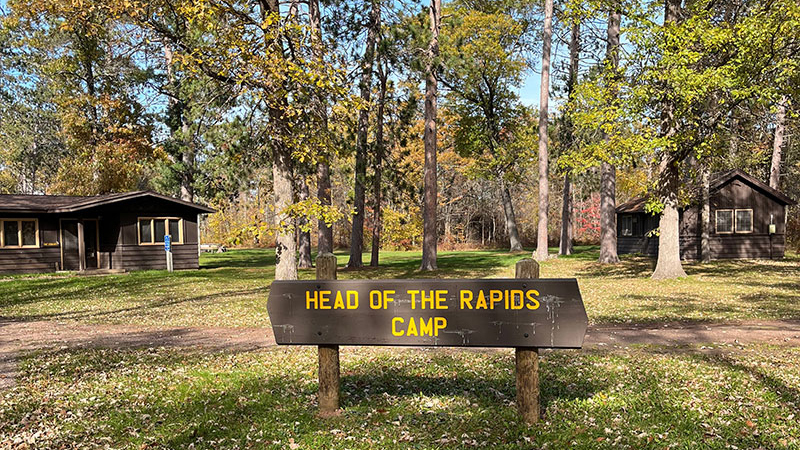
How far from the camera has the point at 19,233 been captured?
2734 centimetres

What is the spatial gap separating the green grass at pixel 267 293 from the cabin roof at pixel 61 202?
3.68 meters

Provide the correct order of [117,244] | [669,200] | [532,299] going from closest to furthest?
1. [532,299]
2. [669,200]
3. [117,244]

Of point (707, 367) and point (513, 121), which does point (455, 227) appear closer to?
point (513, 121)

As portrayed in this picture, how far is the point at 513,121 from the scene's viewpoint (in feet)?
134

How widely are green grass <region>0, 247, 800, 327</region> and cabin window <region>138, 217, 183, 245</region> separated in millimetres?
2595

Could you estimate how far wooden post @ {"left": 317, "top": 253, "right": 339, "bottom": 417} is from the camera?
5773 millimetres

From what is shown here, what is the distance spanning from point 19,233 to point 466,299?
29472mm

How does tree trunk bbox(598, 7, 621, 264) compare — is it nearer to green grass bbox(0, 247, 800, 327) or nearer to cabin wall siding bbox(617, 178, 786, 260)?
green grass bbox(0, 247, 800, 327)

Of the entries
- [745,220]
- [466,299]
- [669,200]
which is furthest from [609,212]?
[466,299]

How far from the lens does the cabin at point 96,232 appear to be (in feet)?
88.9

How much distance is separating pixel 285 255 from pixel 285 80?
5.34 m

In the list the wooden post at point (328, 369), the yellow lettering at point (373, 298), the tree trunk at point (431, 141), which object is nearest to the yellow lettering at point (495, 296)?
the yellow lettering at point (373, 298)

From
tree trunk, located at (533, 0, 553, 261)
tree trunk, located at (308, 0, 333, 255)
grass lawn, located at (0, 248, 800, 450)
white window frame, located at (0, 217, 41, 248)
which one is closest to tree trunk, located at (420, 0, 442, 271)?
tree trunk, located at (308, 0, 333, 255)

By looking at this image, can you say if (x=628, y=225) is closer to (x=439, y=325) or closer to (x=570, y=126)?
(x=570, y=126)
